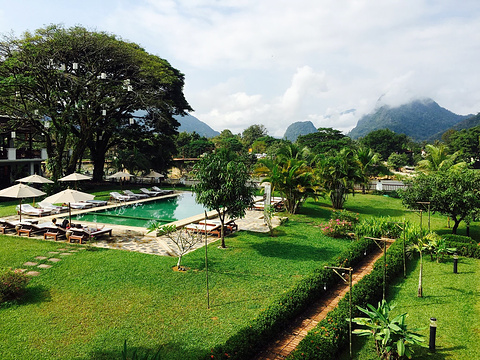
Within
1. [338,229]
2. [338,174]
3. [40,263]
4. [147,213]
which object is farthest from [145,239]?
[338,174]

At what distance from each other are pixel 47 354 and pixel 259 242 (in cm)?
866

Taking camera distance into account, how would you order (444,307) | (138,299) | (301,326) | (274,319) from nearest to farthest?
(274,319), (301,326), (138,299), (444,307)

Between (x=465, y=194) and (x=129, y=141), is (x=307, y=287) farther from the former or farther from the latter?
(x=129, y=141)

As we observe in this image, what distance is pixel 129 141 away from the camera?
109 feet

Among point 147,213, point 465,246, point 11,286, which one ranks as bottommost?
point 147,213

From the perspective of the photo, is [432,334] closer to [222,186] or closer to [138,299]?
[138,299]

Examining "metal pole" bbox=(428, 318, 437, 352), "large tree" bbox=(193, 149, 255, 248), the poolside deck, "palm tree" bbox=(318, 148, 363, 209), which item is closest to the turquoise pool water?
the poolside deck

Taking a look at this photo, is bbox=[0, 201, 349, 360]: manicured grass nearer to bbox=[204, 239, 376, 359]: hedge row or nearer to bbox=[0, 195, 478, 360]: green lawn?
bbox=[0, 195, 478, 360]: green lawn

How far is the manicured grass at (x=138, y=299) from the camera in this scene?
582 cm

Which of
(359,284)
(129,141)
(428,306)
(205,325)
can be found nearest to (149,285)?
(205,325)

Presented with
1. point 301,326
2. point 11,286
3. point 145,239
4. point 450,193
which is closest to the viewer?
point 301,326

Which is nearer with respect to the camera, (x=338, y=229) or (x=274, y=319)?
(x=274, y=319)

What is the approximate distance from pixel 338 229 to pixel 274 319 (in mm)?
8668

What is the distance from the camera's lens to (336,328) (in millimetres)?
5965
